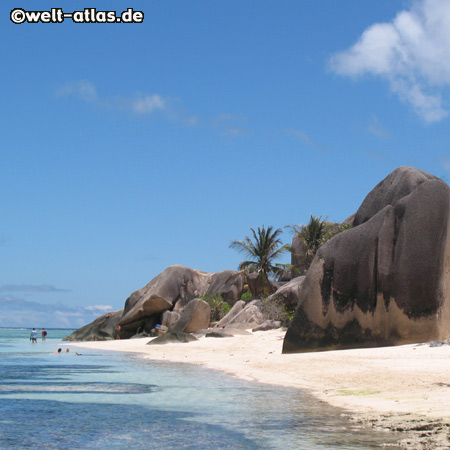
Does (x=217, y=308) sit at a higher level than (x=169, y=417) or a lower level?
higher

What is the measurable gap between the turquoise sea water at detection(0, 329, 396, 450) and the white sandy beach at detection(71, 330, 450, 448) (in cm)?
66

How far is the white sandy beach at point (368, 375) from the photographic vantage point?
367 inches

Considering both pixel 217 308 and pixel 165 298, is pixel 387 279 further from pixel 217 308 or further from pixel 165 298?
pixel 165 298

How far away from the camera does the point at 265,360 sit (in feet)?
63.1

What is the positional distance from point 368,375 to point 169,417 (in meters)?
5.21

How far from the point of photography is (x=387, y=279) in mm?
18391

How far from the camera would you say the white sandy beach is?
9.31m

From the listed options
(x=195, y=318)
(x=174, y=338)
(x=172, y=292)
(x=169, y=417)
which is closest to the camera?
(x=169, y=417)

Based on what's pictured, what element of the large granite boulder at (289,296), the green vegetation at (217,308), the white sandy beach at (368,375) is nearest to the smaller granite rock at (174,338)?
the large granite boulder at (289,296)

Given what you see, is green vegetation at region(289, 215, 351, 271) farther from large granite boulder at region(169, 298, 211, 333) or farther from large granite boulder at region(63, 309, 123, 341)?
large granite boulder at region(63, 309, 123, 341)

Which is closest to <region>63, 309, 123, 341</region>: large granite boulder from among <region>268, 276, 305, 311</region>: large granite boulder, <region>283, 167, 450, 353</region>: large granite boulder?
<region>268, 276, 305, 311</region>: large granite boulder

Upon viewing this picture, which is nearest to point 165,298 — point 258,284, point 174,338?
point 258,284

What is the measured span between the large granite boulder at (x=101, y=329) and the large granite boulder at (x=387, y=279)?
29988 mm

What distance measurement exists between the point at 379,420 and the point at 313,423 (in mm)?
919
